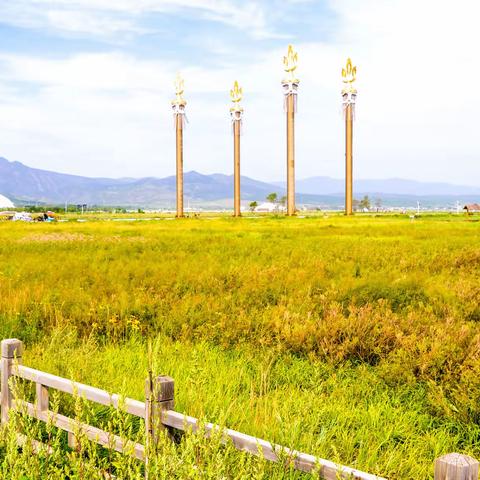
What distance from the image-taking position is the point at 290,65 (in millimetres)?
60375

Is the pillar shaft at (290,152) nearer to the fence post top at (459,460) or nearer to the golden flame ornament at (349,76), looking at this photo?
the golden flame ornament at (349,76)

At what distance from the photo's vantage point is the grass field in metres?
5.86

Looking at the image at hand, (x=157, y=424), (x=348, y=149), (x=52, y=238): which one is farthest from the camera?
(x=348, y=149)

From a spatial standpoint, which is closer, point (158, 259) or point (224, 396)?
point (224, 396)

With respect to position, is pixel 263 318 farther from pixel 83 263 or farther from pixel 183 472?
pixel 83 263

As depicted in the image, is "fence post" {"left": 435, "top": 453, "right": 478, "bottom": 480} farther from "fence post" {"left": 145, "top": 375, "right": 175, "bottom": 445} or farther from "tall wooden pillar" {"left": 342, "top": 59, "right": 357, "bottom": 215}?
"tall wooden pillar" {"left": 342, "top": 59, "right": 357, "bottom": 215}

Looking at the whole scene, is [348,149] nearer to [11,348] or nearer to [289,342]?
[289,342]

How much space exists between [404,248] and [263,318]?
1290 cm

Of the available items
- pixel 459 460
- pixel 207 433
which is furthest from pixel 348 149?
pixel 459 460

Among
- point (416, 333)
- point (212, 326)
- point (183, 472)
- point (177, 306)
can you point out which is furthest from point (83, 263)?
point (183, 472)

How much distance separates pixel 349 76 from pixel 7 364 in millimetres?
60443

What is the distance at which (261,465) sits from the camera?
127 inches

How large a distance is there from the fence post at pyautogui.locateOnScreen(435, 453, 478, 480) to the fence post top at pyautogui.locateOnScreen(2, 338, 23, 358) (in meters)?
4.31

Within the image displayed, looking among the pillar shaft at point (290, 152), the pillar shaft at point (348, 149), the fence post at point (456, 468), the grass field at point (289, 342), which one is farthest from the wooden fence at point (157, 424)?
the pillar shaft at point (348, 149)
